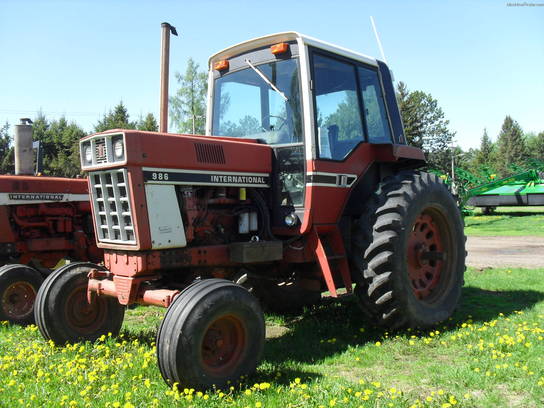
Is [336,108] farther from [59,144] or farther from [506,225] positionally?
[59,144]

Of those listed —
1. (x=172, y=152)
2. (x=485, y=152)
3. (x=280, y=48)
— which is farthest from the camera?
(x=485, y=152)

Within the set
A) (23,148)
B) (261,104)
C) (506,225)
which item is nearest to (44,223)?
(23,148)

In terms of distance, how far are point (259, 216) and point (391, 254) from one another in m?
1.31

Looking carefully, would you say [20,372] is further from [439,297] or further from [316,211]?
[439,297]

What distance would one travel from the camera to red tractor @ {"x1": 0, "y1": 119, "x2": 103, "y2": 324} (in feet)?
24.0

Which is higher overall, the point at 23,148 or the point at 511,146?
the point at 511,146

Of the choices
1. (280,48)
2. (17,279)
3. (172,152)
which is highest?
(280,48)

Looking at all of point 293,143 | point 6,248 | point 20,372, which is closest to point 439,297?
point 293,143

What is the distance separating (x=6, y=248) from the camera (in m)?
7.26

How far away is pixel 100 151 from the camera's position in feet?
14.7

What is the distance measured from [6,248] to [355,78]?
5.13 meters

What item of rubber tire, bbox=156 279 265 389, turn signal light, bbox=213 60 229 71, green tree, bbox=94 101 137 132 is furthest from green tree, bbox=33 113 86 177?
rubber tire, bbox=156 279 265 389

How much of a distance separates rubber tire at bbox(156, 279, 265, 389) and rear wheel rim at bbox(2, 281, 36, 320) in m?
3.41

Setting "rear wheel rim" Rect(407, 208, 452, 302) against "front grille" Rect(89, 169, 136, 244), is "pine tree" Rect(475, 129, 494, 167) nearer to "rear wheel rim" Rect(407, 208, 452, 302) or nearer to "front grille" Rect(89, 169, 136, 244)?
"rear wheel rim" Rect(407, 208, 452, 302)
